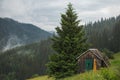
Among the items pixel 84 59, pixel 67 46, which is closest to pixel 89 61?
pixel 84 59

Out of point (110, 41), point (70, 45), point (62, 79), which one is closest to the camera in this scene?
point (62, 79)

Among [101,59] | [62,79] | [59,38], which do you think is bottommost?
[62,79]

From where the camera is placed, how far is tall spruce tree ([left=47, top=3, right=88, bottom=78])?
155 feet

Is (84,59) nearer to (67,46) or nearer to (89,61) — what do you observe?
(89,61)

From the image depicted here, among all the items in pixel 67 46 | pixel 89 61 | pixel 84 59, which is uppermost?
pixel 67 46

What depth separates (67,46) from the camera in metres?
48.1

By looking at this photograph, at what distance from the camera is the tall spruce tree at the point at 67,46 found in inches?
1860

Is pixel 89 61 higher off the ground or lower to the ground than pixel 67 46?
lower

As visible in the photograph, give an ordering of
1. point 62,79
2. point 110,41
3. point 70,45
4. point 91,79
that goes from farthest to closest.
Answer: point 110,41 → point 70,45 → point 62,79 → point 91,79

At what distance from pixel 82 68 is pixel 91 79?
27878 mm

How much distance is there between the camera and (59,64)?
155 feet

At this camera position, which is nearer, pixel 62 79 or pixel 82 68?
pixel 62 79

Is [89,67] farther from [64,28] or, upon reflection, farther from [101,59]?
[64,28]

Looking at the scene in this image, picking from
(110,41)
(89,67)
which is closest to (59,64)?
(89,67)
